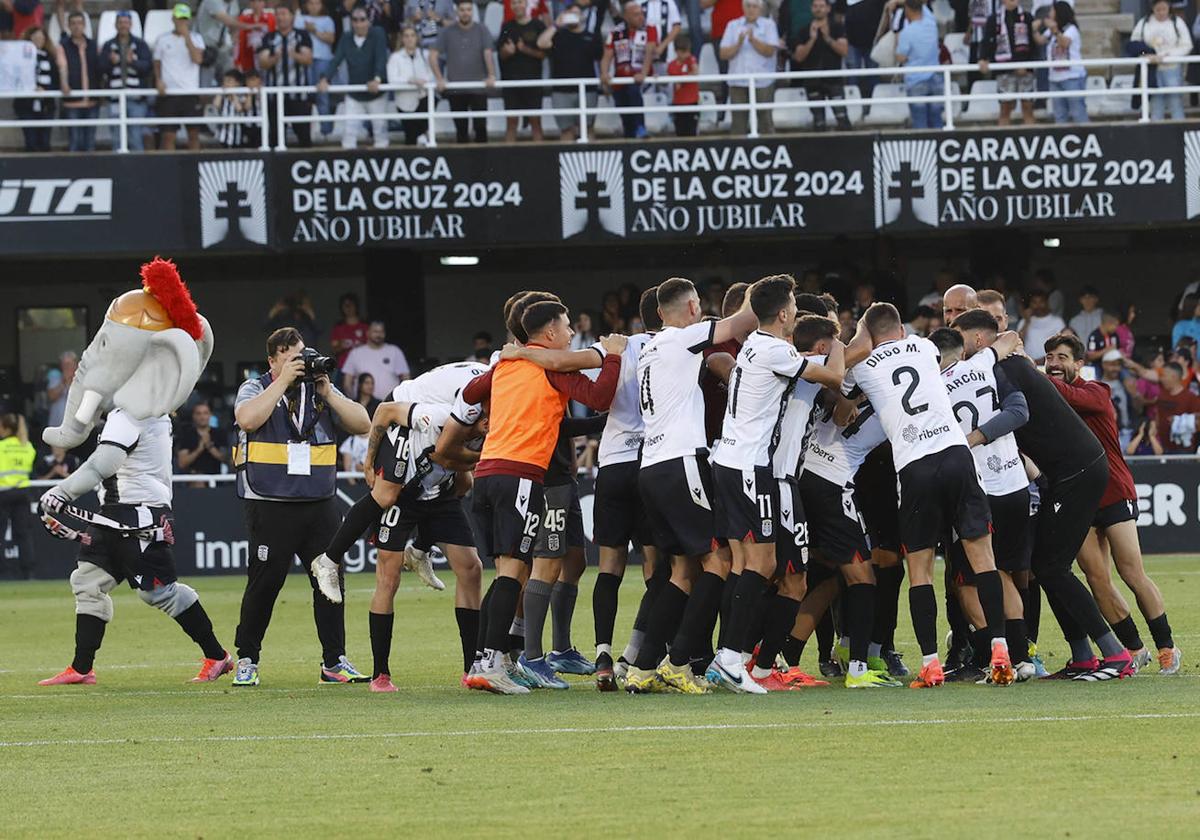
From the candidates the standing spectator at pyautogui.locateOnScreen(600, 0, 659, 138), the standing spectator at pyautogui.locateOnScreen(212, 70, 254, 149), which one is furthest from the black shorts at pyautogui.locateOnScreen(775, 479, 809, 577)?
the standing spectator at pyautogui.locateOnScreen(212, 70, 254, 149)

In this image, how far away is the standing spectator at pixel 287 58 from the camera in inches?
909

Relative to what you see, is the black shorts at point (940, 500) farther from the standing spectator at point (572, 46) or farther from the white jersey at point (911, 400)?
the standing spectator at point (572, 46)

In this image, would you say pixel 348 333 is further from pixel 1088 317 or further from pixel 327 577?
pixel 327 577

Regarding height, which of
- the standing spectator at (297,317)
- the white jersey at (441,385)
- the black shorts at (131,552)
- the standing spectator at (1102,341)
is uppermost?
the standing spectator at (297,317)

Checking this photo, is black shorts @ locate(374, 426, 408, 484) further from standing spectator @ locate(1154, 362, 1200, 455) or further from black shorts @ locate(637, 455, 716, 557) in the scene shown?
standing spectator @ locate(1154, 362, 1200, 455)

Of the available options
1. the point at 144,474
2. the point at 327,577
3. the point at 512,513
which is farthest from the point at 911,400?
the point at 144,474

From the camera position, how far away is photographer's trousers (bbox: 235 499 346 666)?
1095 cm

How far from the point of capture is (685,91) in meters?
23.4

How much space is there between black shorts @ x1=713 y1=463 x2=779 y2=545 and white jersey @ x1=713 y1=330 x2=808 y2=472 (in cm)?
5

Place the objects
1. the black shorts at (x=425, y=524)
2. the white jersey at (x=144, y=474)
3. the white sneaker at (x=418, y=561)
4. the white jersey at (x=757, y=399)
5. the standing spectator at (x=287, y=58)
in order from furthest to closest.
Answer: the standing spectator at (x=287, y=58)
the white jersey at (x=144, y=474)
the white sneaker at (x=418, y=561)
the black shorts at (x=425, y=524)
the white jersey at (x=757, y=399)

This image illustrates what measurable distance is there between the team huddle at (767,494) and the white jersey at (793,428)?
0.05 ft

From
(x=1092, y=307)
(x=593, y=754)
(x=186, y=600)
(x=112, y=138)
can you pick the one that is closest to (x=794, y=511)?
(x=593, y=754)

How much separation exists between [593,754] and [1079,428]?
157 inches

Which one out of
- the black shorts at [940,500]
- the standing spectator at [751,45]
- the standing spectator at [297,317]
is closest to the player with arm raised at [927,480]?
the black shorts at [940,500]
